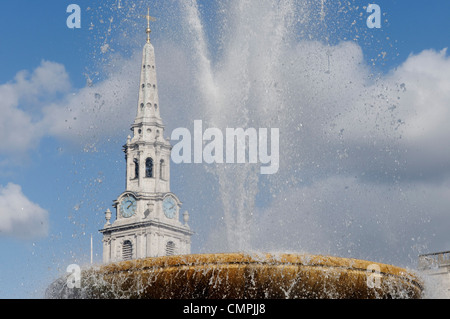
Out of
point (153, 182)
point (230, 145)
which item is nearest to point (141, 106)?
point (153, 182)

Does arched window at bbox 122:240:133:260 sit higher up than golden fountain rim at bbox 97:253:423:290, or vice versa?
arched window at bbox 122:240:133:260

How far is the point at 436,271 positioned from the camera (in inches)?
1312

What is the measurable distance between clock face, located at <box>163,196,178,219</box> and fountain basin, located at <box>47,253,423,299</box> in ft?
301

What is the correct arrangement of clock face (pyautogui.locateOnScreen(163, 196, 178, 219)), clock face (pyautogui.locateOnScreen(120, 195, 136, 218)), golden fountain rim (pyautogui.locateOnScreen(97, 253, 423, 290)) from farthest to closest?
clock face (pyautogui.locateOnScreen(163, 196, 178, 219))
clock face (pyautogui.locateOnScreen(120, 195, 136, 218))
golden fountain rim (pyautogui.locateOnScreen(97, 253, 423, 290))

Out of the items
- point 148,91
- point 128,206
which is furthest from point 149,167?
point 148,91

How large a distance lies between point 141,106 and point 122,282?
303ft

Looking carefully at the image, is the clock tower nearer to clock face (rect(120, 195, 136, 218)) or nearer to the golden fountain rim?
clock face (rect(120, 195, 136, 218))

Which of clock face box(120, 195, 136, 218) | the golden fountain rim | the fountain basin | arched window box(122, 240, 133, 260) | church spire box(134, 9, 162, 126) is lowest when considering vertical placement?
the fountain basin

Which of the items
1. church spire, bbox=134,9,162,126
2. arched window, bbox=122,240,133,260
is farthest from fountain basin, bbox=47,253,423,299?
arched window, bbox=122,240,133,260

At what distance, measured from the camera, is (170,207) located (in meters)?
106

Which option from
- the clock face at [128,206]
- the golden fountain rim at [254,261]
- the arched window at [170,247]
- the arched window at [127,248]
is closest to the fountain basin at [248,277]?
the golden fountain rim at [254,261]

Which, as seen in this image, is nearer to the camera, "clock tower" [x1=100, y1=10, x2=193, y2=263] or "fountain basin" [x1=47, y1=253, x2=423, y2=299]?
"fountain basin" [x1=47, y1=253, x2=423, y2=299]

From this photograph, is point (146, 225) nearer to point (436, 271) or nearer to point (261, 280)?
point (436, 271)

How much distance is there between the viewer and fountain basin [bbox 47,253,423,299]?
1307cm
